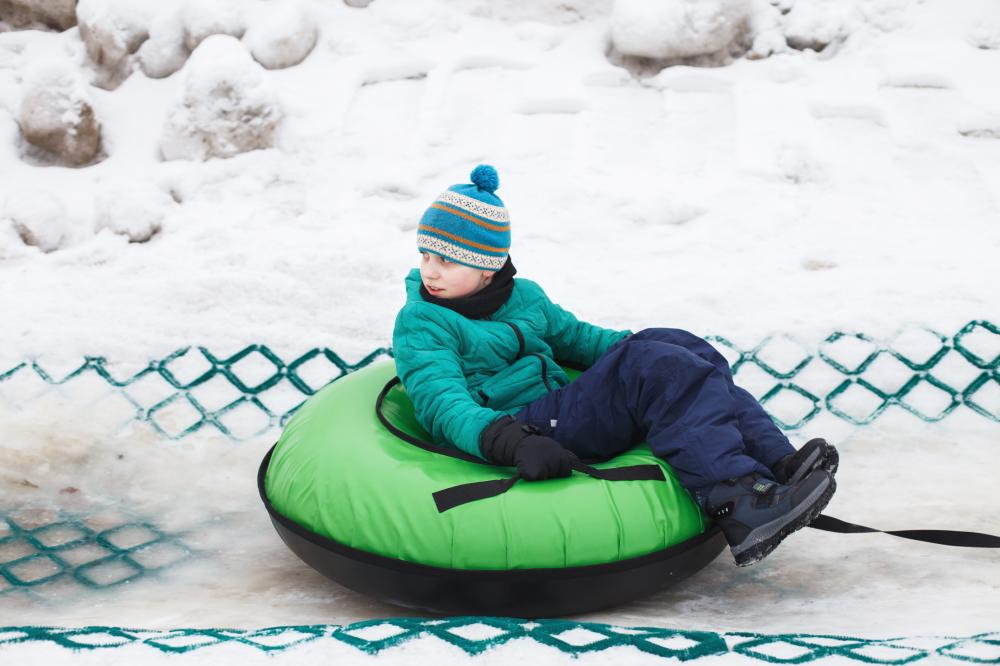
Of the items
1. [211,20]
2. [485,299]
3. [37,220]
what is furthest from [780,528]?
[211,20]

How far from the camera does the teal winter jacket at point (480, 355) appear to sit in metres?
2.05

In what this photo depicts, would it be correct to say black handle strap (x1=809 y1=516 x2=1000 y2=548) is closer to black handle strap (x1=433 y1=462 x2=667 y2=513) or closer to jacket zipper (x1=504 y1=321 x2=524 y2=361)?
black handle strap (x1=433 y1=462 x2=667 y2=513)

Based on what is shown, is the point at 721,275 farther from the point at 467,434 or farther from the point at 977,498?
the point at 467,434

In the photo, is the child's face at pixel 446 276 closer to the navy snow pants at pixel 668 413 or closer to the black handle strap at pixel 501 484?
the navy snow pants at pixel 668 413

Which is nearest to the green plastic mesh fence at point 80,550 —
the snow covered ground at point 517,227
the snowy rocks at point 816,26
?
the snow covered ground at point 517,227

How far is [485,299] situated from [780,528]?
2.73 ft

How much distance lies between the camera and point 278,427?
2.93 metres

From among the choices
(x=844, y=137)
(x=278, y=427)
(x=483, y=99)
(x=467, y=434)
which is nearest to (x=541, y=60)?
(x=483, y=99)

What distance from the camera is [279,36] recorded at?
13.9 feet

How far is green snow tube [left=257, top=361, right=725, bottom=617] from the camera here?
1847 mm

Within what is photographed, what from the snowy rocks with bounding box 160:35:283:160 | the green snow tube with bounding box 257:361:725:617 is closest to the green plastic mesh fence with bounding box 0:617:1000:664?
the green snow tube with bounding box 257:361:725:617

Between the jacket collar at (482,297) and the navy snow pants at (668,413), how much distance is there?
9.9 inches

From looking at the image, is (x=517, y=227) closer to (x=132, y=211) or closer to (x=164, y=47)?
(x=132, y=211)

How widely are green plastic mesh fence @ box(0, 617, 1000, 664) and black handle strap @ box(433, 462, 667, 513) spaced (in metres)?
0.25
